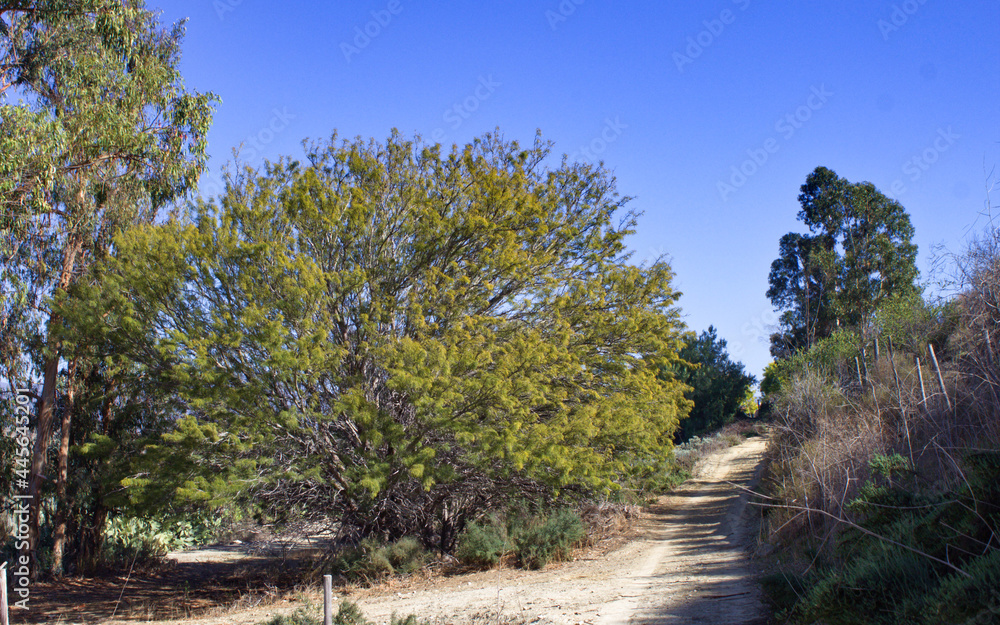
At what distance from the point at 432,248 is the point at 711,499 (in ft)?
46.3

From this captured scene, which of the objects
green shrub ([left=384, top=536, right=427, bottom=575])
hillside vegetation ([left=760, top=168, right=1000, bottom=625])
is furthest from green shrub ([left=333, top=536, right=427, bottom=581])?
hillside vegetation ([left=760, top=168, right=1000, bottom=625])

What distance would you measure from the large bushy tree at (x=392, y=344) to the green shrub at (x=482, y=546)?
834 mm

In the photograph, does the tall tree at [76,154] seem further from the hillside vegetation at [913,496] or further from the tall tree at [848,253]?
the tall tree at [848,253]

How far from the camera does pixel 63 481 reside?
53.7ft

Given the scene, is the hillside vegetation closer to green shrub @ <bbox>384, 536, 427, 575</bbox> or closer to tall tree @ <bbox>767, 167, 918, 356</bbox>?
green shrub @ <bbox>384, 536, 427, 575</bbox>

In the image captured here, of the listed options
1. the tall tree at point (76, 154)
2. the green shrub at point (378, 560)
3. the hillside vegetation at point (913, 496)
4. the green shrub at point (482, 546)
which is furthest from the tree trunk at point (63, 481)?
the hillside vegetation at point (913, 496)

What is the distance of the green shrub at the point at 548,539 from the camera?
12906 millimetres

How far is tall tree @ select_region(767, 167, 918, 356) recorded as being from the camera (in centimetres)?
2867

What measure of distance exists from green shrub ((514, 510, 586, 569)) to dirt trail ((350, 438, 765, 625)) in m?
0.42

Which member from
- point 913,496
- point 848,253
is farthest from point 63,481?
point 848,253

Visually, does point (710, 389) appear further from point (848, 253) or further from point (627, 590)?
point (627, 590)

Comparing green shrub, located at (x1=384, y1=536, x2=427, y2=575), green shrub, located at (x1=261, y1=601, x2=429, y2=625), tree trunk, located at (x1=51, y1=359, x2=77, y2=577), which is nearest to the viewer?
green shrub, located at (x1=261, y1=601, x2=429, y2=625)

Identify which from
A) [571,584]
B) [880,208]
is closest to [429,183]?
[571,584]

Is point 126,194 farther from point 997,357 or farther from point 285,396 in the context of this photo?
point 997,357
